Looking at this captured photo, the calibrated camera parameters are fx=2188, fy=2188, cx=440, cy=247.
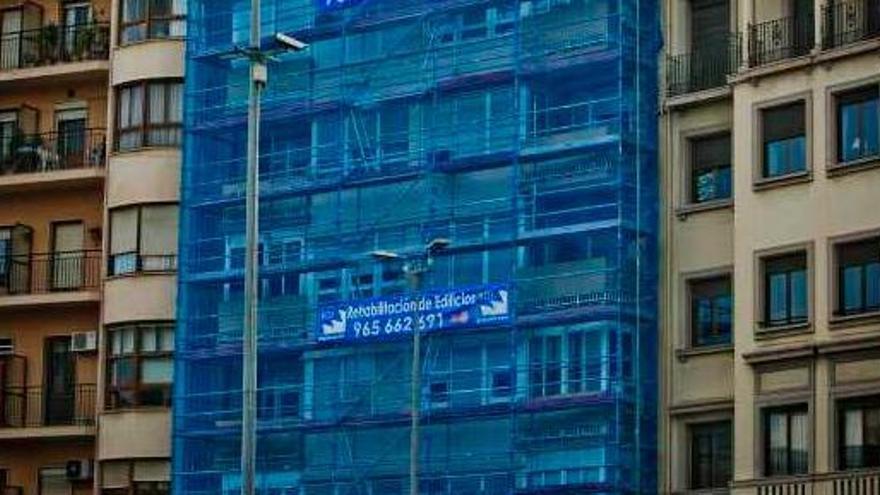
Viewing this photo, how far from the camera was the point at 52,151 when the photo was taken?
53.4m

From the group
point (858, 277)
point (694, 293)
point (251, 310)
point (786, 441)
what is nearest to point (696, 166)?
point (694, 293)

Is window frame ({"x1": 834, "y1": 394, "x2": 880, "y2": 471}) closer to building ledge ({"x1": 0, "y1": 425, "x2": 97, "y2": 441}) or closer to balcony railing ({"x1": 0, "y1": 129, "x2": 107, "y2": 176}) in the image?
building ledge ({"x1": 0, "y1": 425, "x2": 97, "y2": 441})

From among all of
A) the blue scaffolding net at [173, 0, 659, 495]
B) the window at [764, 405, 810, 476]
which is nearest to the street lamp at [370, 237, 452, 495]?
the blue scaffolding net at [173, 0, 659, 495]

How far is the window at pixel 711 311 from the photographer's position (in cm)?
4266

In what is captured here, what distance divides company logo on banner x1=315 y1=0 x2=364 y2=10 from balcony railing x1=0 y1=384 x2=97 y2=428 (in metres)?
10.5

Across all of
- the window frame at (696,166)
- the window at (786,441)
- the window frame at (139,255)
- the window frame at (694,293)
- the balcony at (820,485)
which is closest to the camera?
the balcony at (820,485)

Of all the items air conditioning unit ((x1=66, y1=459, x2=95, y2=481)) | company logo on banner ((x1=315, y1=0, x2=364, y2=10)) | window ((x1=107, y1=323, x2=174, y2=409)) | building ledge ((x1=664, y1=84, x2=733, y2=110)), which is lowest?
air conditioning unit ((x1=66, y1=459, x2=95, y2=481))

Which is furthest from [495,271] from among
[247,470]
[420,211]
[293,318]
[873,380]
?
[247,470]

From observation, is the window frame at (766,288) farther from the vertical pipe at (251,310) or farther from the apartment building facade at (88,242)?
the apartment building facade at (88,242)

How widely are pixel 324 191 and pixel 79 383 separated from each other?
833 centimetres

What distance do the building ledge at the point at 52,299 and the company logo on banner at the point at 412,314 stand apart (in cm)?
700

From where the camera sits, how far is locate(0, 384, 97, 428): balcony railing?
51.3m

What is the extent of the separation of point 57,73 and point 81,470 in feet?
31.8

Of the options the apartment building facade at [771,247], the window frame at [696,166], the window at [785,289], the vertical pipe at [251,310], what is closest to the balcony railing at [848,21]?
the apartment building facade at [771,247]
